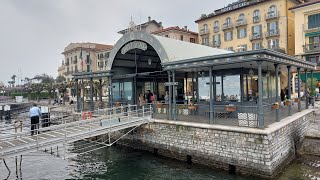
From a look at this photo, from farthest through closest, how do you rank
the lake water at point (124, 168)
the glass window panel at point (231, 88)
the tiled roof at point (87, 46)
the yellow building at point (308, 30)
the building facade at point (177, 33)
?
the tiled roof at point (87, 46) < the building facade at point (177, 33) < the yellow building at point (308, 30) < the glass window panel at point (231, 88) < the lake water at point (124, 168)

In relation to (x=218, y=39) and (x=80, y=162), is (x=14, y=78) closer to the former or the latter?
(x=218, y=39)

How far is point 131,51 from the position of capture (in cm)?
2439

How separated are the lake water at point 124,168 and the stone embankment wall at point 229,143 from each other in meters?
0.55

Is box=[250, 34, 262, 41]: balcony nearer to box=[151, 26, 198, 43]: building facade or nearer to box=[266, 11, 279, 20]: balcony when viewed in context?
box=[266, 11, 279, 20]: balcony

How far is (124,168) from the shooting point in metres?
15.4

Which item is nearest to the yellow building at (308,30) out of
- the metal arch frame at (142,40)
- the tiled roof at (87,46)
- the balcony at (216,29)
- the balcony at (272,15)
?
the balcony at (272,15)

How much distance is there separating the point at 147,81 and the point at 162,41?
20.6 feet

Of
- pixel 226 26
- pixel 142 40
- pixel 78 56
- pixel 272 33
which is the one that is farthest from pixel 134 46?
pixel 78 56

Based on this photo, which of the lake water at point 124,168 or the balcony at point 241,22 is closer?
the lake water at point 124,168

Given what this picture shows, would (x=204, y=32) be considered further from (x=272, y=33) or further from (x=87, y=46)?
(x=87, y=46)

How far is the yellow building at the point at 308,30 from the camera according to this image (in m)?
36.4

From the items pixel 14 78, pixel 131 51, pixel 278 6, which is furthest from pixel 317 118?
pixel 14 78

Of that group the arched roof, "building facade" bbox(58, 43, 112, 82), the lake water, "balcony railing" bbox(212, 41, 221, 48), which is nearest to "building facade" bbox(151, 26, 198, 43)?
"balcony railing" bbox(212, 41, 221, 48)

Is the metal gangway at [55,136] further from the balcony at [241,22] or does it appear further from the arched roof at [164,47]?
the balcony at [241,22]
